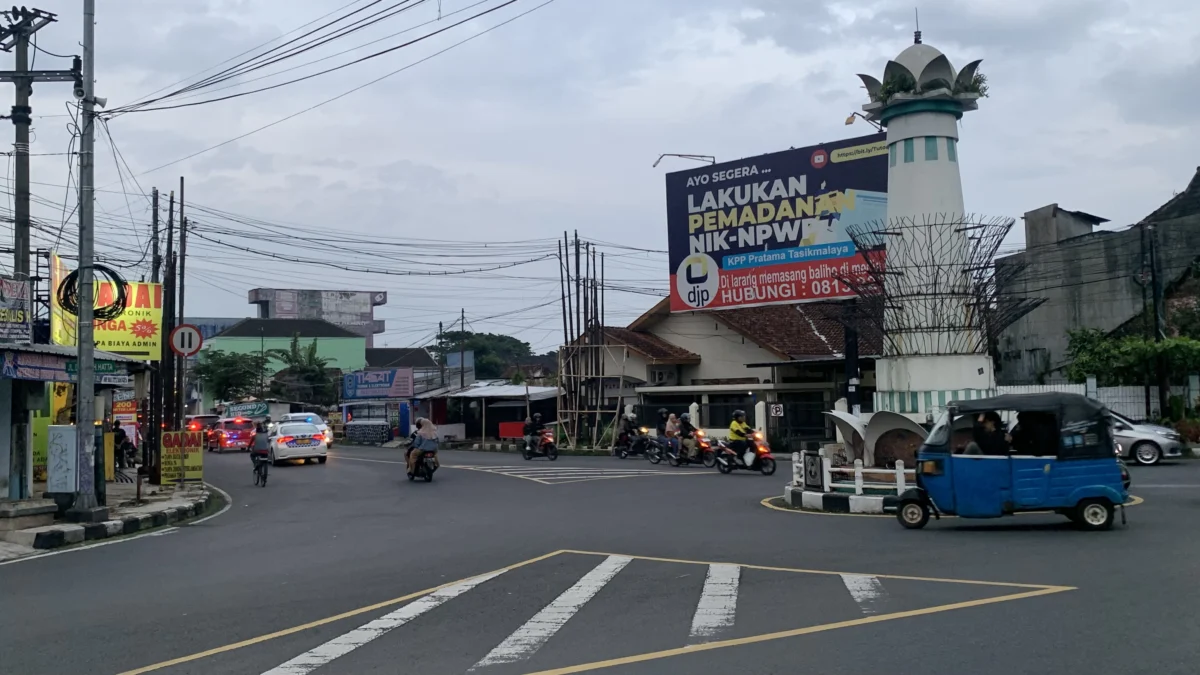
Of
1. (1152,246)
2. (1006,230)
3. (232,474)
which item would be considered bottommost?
(232,474)

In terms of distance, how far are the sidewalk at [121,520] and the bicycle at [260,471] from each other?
2056 mm

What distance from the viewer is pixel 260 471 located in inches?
1013

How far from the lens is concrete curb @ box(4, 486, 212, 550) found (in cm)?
1433

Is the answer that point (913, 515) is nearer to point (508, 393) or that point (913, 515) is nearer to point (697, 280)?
point (697, 280)

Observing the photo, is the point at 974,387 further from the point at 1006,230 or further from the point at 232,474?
the point at 232,474

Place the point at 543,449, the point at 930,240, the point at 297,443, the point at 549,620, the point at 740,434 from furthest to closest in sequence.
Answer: the point at 543,449 → the point at 297,443 → the point at 740,434 → the point at 930,240 → the point at 549,620

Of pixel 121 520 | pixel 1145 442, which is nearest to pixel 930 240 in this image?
pixel 1145 442

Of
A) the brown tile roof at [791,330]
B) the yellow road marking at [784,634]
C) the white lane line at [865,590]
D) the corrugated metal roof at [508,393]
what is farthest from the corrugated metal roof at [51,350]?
the corrugated metal roof at [508,393]

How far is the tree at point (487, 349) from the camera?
8925 cm

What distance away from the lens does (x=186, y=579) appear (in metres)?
10.9

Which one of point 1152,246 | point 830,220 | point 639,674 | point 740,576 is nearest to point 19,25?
point 740,576

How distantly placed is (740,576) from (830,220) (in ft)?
82.0

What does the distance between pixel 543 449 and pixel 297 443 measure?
8.06 metres

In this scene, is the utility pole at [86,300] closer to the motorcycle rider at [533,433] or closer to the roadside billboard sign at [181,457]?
the roadside billboard sign at [181,457]
